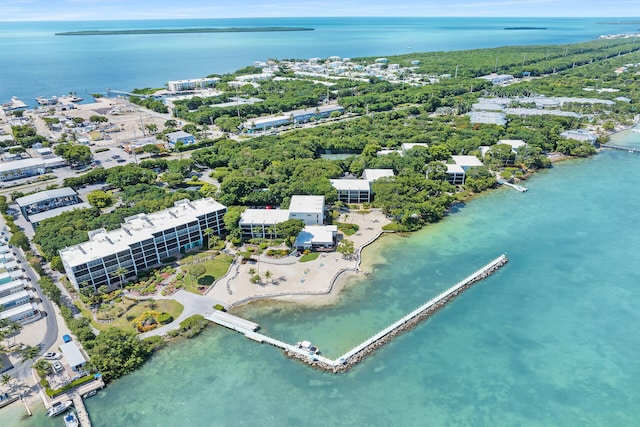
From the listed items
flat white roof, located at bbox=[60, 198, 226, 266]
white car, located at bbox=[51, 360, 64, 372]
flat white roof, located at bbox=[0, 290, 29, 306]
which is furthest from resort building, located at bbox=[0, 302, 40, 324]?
white car, located at bbox=[51, 360, 64, 372]

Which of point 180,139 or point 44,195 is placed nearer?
point 44,195

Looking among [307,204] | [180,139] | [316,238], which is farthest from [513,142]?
[180,139]

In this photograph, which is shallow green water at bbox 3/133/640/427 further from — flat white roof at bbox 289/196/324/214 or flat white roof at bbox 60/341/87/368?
flat white roof at bbox 289/196/324/214

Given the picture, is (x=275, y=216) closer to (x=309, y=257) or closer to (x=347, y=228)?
(x=309, y=257)

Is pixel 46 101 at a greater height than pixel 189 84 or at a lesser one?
lesser

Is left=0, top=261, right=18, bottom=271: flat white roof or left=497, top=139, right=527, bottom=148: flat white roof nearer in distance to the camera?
left=0, top=261, right=18, bottom=271: flat white roof

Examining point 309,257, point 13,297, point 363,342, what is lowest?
point 363,342

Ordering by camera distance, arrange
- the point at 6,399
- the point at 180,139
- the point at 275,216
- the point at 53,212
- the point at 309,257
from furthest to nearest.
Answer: the point at 180,139, the point at 53,212, the point at 275,216, the point at 309,257, the point at 6,399
